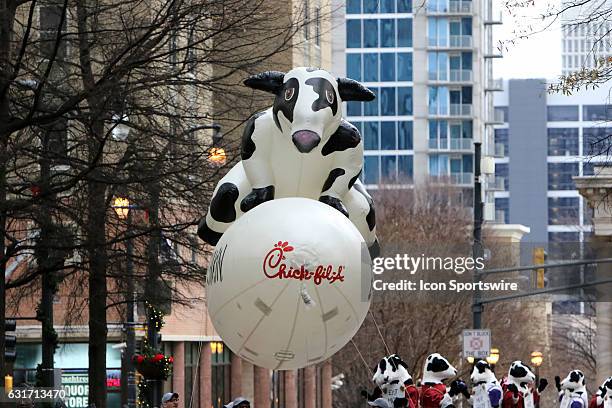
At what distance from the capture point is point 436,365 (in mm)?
28875

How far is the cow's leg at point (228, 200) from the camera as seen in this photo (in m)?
18.8

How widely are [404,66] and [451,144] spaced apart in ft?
17.1

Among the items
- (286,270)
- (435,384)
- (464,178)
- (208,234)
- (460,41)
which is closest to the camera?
(286,270)

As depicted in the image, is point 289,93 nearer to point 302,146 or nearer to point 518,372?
point 302,146

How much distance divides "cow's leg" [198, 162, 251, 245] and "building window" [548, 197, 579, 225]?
490 ft

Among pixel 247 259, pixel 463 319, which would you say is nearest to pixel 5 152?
pixel 247 259

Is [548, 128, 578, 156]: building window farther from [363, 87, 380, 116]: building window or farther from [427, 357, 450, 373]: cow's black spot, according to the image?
[427, 357, 450, 373]: cow's black spot

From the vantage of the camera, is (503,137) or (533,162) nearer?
(503,137)

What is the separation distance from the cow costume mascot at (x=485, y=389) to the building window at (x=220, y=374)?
19244 mm

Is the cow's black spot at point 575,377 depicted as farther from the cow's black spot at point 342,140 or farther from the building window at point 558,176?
the building window at point 558,176

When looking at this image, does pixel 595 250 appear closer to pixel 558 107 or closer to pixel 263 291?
pixel 263 291

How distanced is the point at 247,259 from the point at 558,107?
176768mm

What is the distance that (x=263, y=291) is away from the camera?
17016 mm

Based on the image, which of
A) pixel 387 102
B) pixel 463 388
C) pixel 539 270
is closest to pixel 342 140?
pixel 463 388
